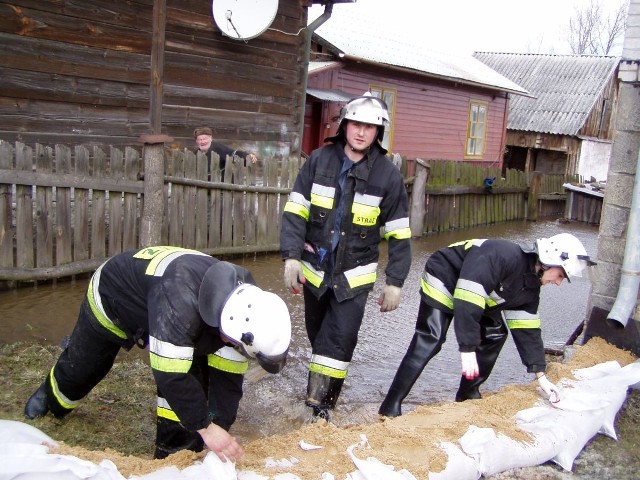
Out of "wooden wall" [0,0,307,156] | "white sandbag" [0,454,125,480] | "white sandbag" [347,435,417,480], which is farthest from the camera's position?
"wooden wall" [0,0,307,156]

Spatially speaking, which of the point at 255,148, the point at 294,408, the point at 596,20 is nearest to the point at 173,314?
the point at 294,408

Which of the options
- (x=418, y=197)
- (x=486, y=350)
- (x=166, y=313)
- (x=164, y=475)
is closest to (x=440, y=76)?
(x=418, y=197)

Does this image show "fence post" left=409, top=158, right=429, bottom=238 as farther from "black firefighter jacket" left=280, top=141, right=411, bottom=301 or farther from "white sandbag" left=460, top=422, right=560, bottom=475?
"white sandbag" left=460, top=422, right=560, bottom=475

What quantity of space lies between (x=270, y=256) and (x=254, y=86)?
116 inches

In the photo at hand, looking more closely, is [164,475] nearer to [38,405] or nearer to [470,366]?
[38,405]

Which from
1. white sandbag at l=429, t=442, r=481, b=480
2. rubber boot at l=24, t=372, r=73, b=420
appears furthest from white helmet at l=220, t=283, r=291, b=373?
rubber boot at l=24, t=372, r=73, b=420

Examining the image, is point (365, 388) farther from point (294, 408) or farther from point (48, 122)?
point (48, 122)

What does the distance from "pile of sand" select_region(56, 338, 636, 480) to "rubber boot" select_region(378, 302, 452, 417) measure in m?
0.51

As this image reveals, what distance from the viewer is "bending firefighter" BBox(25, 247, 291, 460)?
2.63 m

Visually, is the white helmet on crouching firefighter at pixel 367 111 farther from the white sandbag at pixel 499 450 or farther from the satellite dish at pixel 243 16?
the satellite dish at pixel 243 16

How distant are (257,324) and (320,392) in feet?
5.81

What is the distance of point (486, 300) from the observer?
4.11 metres

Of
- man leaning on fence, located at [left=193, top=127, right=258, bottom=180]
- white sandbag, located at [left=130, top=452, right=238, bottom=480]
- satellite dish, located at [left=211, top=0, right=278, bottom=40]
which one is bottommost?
white sandbag, located at [left=130, top=452, right=238, bottom=480]

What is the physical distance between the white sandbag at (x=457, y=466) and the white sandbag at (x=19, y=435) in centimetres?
163
